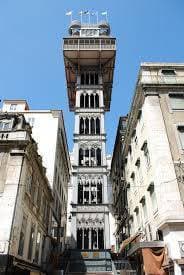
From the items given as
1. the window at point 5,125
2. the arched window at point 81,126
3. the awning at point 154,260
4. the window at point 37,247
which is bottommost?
the awning at point 154,260

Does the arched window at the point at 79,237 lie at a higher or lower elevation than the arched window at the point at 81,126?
lower

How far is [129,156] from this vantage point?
28578mm

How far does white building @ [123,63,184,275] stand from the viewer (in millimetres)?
15700

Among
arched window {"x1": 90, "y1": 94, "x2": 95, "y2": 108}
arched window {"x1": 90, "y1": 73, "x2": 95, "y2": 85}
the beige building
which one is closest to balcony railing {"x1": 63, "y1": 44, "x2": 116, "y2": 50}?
arched window {"x1": 90, "y1": 73, "x2": 95, "y2": 85}

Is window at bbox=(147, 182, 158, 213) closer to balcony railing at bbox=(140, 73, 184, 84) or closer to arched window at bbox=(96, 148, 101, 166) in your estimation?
balcony railing at bbox=(140, 73, 184, 84)

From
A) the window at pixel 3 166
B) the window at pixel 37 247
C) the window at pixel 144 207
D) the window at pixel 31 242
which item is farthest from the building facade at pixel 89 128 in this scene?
the window at pixel 3 166

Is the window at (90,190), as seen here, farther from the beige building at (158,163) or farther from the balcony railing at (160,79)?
the balcony railing at (160,79)

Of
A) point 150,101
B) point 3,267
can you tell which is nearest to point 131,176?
point 150,101

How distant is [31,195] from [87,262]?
41.7 ft

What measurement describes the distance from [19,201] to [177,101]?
50.3 feet

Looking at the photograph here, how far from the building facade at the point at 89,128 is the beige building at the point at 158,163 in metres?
5.90

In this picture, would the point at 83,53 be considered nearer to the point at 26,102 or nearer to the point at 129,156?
the point at 26,102

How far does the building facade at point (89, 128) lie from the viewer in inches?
1204

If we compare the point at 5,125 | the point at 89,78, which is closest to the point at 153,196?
the point at 5,125
